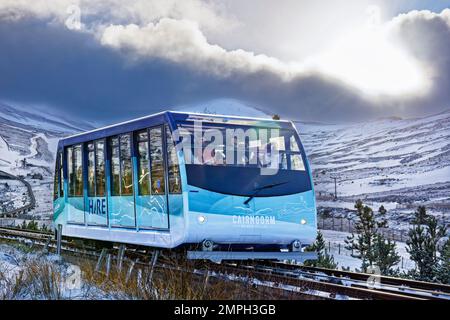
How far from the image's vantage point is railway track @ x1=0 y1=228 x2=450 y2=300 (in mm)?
9219

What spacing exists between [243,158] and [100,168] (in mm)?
3834

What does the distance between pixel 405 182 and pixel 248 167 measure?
7259 centimetres

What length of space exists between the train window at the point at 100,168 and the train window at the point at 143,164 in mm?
1768

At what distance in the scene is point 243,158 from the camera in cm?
1232

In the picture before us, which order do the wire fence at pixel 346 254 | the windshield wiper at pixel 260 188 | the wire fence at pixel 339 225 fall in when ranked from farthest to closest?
the wire fence at pixel 339 225 < the wire fence at pixel 346 254 < the windshield wiper at pixel 260 188

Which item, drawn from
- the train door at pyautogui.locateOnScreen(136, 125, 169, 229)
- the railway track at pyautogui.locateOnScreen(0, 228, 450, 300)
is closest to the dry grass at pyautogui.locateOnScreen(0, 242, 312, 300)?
the railway track at pyautogui.locateOnScreen(0, 228, 450, 300)

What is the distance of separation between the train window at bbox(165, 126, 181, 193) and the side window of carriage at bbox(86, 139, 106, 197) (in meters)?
2.96

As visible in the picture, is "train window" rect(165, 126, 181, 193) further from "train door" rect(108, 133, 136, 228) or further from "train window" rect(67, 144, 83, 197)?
"train window" rect(67, 144, 83, 197)

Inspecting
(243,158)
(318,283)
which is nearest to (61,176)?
(243,158)

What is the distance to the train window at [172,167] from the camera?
11.6 meters

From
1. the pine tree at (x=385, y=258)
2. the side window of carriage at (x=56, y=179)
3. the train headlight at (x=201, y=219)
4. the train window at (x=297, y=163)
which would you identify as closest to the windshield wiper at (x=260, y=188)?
the train window at (x=297, y=163)

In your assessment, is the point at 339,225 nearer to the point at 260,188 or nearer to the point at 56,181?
the point at 56,181

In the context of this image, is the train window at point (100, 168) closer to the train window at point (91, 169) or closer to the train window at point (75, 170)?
the train window at point (91, 169)

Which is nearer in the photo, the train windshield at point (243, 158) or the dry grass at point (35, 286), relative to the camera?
the dry grass at point (35, 286)
